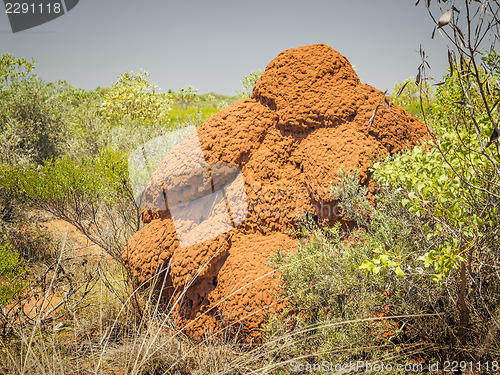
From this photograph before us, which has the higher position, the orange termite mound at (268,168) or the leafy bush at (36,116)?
the leafy bush at (36,116)

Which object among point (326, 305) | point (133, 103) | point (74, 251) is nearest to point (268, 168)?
point (326, 305)

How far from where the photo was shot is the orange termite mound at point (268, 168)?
2.97 m

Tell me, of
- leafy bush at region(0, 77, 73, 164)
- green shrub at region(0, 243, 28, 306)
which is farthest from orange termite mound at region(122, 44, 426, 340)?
leafy bush at region(0, 77, 73, 164)

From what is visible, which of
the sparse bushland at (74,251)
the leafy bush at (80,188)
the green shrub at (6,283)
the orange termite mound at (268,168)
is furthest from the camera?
the leafy bush at (80,188)

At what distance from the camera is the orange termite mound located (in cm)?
297

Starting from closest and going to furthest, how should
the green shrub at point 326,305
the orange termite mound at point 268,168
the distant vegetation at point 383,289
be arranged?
the distant vegetation at point 383,289 → the green shrub at point 326,305 → the orange termite mound at point 268,168

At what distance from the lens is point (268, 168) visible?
3299mm

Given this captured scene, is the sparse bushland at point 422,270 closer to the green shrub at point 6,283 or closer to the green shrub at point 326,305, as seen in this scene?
the green shrub at point 326,305

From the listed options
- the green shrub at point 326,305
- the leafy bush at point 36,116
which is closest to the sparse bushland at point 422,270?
the green shrub at point 326,305

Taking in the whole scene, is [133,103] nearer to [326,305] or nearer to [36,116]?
[36,116]

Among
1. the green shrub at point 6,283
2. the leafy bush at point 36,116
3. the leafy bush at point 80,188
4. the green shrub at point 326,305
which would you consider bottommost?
the green shrub at point 326,305

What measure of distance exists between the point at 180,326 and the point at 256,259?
999 millimetres

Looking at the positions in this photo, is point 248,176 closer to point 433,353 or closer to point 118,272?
point 433,353

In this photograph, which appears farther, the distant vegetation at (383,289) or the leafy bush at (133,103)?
the leafy bush at (133,103)
